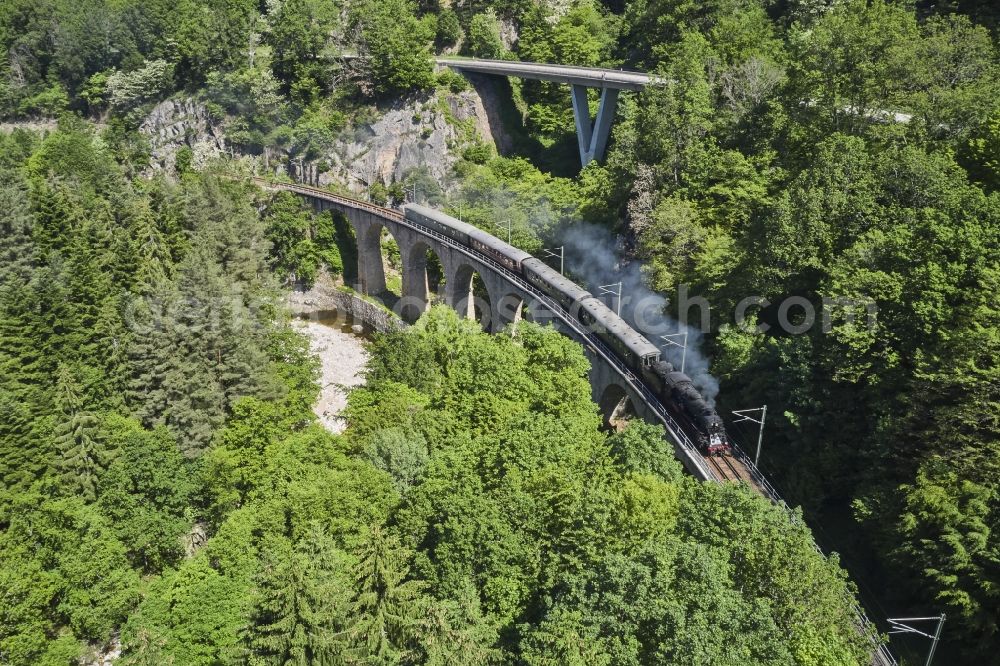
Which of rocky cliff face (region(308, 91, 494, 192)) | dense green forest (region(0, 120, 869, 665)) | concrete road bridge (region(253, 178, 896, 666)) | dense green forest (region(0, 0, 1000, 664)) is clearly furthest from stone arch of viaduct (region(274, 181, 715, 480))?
rocky cliff face (region(308, 91, 494, 192))

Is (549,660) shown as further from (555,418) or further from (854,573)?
(854,573)

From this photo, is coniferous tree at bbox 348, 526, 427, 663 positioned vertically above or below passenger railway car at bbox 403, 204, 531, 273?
above

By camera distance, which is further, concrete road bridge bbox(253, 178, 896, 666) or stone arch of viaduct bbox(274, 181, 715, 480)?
stone arch of viaduct bbox(274, 181, 715, 480)

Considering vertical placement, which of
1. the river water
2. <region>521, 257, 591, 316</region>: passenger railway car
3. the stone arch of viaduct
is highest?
<region>521, 257, 591, 316</region>: passenger railway car

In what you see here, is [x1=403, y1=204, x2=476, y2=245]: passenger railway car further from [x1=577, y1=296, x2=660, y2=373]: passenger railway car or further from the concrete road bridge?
[x1=577, y1=296, x2=660, y2=373]: passenger railway car

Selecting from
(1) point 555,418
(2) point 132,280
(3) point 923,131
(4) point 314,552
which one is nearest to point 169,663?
(4) point 314,552

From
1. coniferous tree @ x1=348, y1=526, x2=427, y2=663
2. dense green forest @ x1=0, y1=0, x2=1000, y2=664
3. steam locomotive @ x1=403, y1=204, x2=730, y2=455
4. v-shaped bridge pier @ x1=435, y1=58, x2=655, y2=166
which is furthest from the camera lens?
v-shaped bridge pier @ x1=435, y1=58, x2=655, y2=166
